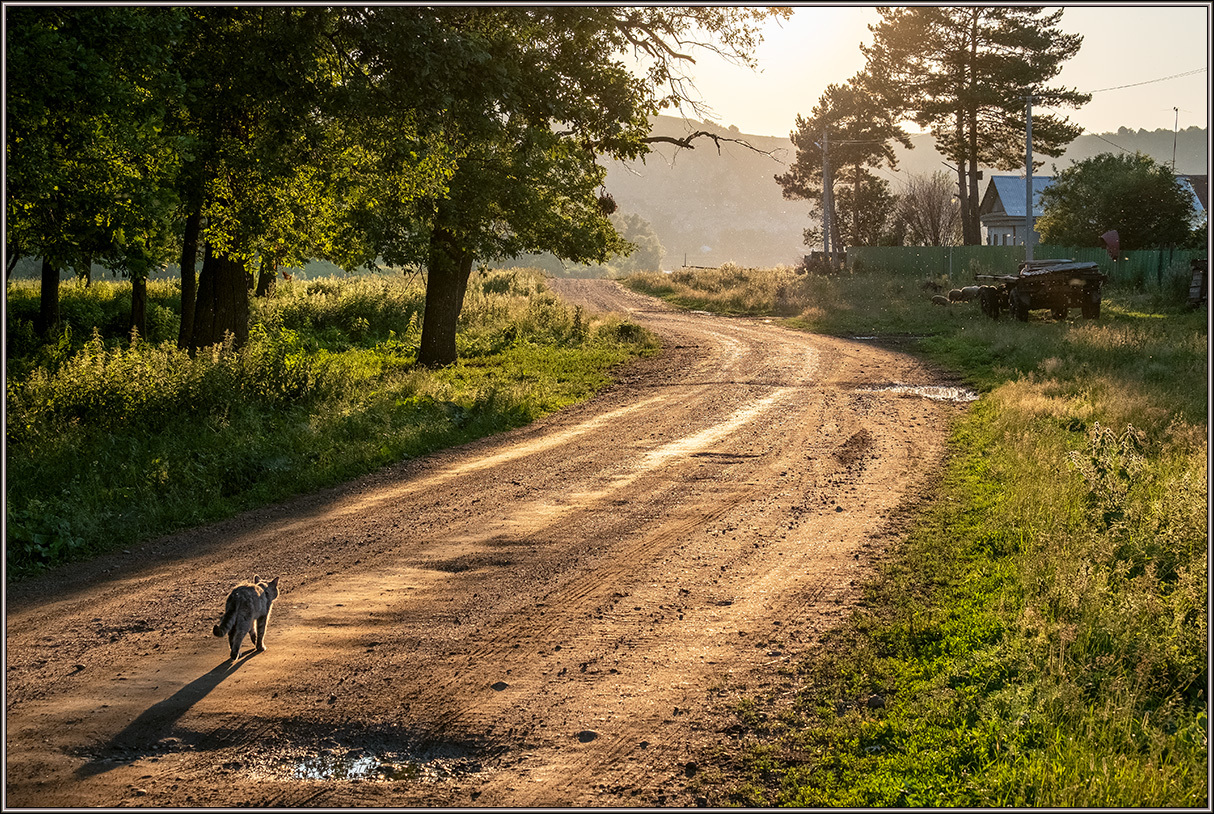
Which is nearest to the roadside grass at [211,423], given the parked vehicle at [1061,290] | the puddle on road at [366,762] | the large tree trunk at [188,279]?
the large tree trunk at [188,279]

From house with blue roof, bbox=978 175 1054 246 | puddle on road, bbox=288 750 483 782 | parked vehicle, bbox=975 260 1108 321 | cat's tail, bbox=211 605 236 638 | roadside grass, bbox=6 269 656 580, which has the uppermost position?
house with blue roof, bbox=978 175 1054 246

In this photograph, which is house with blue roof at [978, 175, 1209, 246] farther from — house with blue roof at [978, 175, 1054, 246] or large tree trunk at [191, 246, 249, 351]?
large tree trunk at [191, 246, 249, 351]

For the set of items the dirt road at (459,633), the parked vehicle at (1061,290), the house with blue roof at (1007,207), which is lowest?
A: the dirt road at (459,633)

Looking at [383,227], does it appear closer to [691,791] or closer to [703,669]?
[703,669]

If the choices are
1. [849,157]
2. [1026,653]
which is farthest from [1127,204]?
[1026,653]

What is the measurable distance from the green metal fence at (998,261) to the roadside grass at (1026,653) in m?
28.1

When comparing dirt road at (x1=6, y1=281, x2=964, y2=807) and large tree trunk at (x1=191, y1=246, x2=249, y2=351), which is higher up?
large tree trunk at (x1=191, y1=246, x2=249, y2=351)

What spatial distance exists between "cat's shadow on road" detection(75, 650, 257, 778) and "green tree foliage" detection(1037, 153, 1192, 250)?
44892mm

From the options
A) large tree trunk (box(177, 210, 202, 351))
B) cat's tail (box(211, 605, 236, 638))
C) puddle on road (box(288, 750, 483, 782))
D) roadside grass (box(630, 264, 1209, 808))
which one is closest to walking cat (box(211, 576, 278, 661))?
cat's tail (box(211, 605, 236, 638))

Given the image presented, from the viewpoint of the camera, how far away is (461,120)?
13430mm

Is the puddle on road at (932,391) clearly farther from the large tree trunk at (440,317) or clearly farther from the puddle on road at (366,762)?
the puddle on road at (366,762)

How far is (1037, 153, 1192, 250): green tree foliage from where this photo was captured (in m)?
40.0

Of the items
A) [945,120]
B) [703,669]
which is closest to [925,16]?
[945,120]

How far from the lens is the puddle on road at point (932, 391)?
55.8 feet
